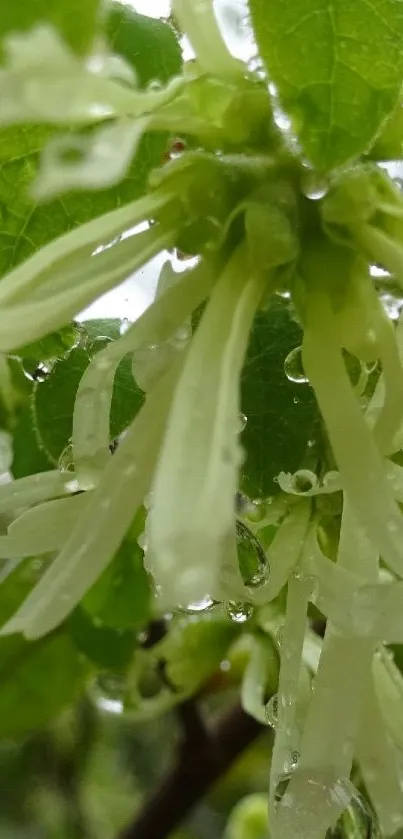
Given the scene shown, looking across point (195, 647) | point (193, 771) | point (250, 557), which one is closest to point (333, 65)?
point (250, 557)

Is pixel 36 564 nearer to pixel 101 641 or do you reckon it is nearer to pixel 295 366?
pixel 101 641

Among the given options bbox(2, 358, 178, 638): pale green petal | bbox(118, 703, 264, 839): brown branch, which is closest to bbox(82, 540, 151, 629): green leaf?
bbox(2, 358, 178, 638): pale green petal

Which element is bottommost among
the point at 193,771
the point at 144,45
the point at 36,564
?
the point at 193,771

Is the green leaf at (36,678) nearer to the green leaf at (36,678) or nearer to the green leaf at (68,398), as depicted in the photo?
the green leaf at (36,678)

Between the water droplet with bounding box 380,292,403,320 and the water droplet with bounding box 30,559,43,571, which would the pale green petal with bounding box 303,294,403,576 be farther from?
the water droplet with bounding box 30,559,43,571

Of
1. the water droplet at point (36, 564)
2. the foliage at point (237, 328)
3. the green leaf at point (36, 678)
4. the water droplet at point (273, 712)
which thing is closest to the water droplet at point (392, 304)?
the foliage at point (237, 328)

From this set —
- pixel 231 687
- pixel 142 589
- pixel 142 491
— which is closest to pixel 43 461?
pixel 142 589

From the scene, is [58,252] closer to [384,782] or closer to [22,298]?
[22,298]
